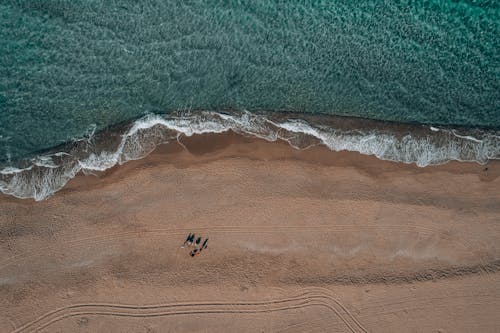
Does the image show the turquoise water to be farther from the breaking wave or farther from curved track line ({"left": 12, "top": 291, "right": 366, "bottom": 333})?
curved track line ({"left": 12, "top": 291, "right": 366, "bottom": 333})

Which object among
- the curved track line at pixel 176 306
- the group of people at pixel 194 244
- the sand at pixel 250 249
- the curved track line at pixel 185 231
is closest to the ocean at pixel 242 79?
the sand at pixel 250 249

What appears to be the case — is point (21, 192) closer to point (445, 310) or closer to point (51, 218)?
point (51, 218)

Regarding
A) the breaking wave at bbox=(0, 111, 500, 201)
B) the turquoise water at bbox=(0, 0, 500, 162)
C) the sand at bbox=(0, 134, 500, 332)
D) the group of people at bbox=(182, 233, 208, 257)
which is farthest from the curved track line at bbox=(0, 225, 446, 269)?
the turquoise water at bbox=(0, 0, 500, 162)

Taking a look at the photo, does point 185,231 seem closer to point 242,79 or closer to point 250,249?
point 250,249

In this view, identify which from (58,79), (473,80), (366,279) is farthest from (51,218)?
(473,80)

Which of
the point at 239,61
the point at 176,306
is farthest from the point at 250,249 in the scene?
the point at 239,61

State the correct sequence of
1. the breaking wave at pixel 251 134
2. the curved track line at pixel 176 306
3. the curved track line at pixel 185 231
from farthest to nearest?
the breaking wave at pixel 251 134 → the curved track line at pixel 185 231 → the curved track line at pixel 176 306

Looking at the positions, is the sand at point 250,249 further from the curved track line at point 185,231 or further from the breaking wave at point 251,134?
the breaking wave at point 251,134
